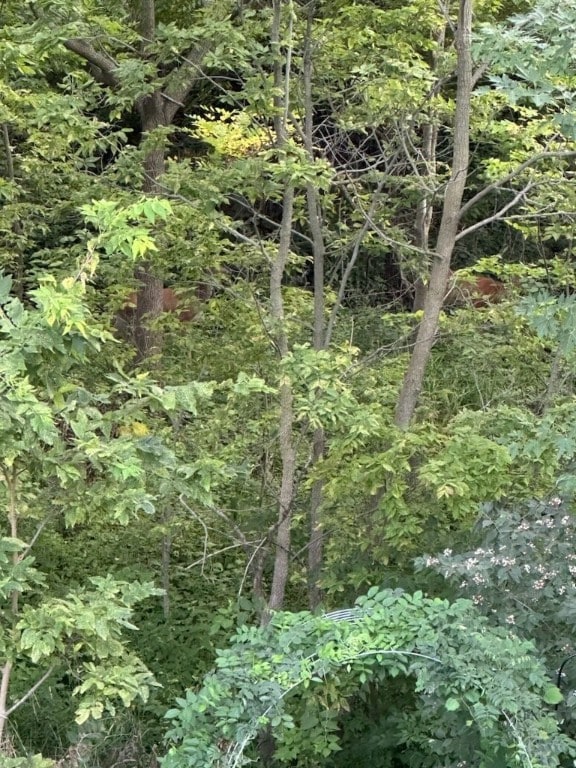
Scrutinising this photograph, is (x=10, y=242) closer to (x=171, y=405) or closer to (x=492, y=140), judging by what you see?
(x=492, y=140)

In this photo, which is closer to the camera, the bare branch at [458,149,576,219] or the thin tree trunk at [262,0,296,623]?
the bare branch at [458,149,576,219]

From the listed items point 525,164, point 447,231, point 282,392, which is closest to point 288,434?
point 282,392

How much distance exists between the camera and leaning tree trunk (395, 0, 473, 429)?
15.5 feet

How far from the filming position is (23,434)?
10.2ft

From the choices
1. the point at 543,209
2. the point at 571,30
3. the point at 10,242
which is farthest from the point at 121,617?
the point at 10,242

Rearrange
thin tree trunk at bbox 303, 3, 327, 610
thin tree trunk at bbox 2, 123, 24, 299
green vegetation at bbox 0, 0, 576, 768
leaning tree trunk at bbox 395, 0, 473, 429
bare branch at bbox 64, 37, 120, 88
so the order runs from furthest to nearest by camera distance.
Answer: thin tree trunk at bbox 2, 123, 24, 299, bare branch at bbox 64, 37, 120, 88, thin tree trunk at bbox 303, 3, 327, 610, leaning tree trunk at bbox 395, 0, 473, 429, green vegetation at bbox 0, 0, 576, 768

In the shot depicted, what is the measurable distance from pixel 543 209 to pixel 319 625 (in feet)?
9.31

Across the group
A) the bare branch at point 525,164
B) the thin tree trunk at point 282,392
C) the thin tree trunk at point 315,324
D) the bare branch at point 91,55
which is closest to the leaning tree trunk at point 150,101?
the bare branch at point 91,55

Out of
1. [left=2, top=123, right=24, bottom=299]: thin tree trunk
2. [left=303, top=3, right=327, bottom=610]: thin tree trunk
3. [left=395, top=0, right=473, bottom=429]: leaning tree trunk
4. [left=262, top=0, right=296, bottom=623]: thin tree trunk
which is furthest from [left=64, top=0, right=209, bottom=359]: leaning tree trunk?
[left=395, top=0, right=473, bottom=429]: leaning tree trunk

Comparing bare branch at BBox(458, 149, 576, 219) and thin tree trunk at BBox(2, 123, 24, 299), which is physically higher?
bare branch at BBox(458, 149, 576, 219)

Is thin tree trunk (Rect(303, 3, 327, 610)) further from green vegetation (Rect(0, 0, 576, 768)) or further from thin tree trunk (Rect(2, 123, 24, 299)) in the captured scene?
thin tree trunk (Rect(2, 123, 24, 299))

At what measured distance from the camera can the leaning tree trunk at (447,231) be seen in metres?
4.71

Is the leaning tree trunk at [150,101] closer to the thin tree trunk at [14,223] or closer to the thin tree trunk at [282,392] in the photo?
the thin tree trunk at [282,392]

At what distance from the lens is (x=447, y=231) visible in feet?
15.9
